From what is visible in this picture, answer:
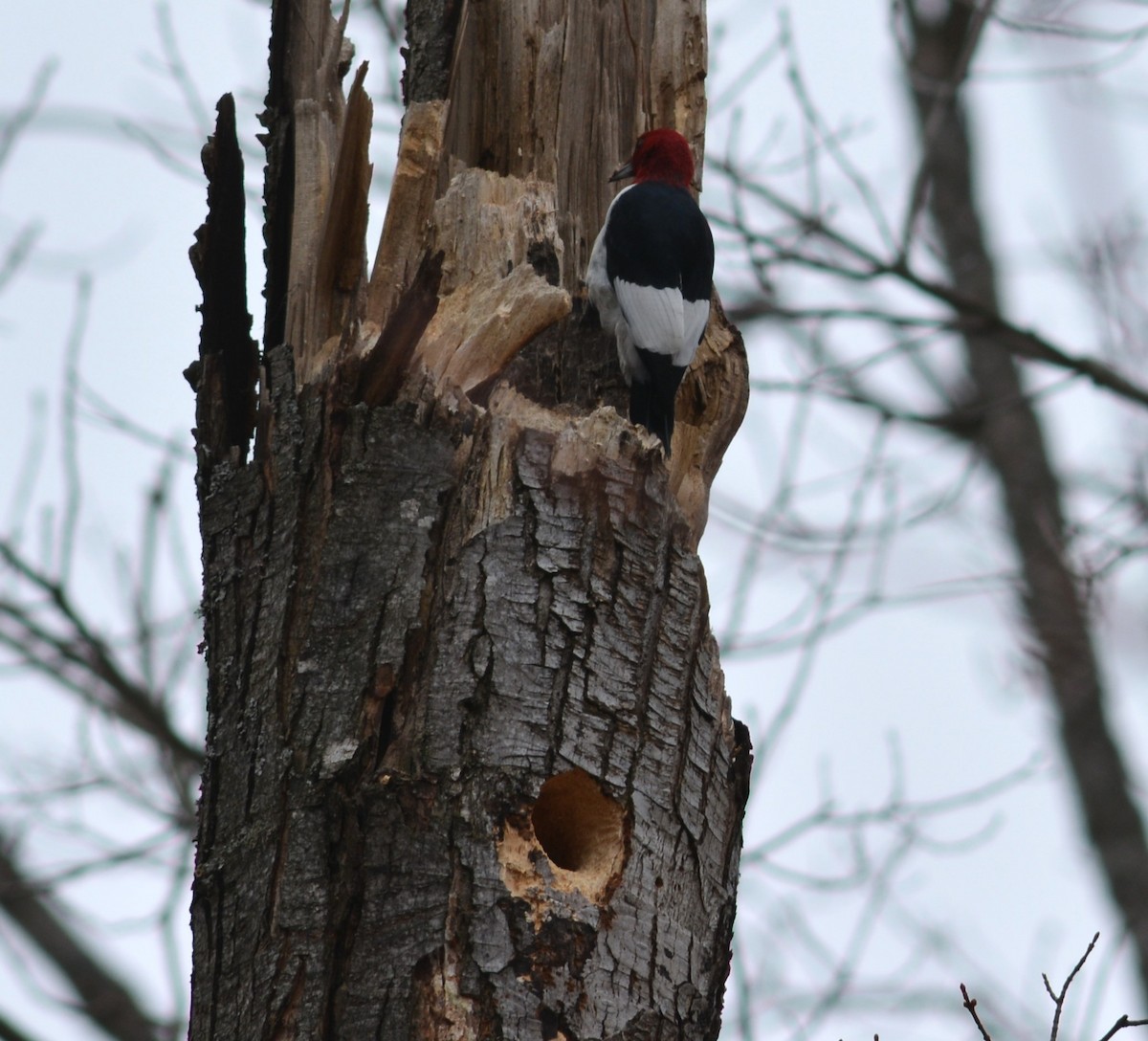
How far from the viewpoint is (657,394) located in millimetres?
3105

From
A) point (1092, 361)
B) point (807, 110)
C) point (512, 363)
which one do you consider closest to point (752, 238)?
point (807, 110)

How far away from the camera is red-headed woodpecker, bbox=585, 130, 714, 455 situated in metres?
3.06

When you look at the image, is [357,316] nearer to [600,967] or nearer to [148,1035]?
[600,967]

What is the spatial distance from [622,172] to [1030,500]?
16.3 feet

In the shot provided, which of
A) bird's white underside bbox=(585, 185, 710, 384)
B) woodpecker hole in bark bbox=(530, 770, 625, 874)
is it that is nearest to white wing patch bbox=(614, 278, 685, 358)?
bird's white underside bbox=(585, 185, 710, 384)

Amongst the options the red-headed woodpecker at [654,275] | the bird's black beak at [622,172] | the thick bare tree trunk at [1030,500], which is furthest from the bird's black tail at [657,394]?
the thick bare tree trunk at [1030,500]

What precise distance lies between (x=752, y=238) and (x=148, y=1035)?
3.41 m

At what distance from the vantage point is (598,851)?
7.30 feet

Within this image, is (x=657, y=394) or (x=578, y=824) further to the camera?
(x=657, y=394)

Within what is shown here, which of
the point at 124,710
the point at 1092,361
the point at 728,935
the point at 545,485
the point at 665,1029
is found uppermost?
the point at 1092,361

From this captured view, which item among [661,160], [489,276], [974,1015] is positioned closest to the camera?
[974,1015]

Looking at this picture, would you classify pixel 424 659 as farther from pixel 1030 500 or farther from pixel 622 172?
pixel 1030 500

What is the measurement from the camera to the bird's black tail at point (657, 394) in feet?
9.68

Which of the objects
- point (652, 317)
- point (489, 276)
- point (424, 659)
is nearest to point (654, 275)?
point (652, 317)
